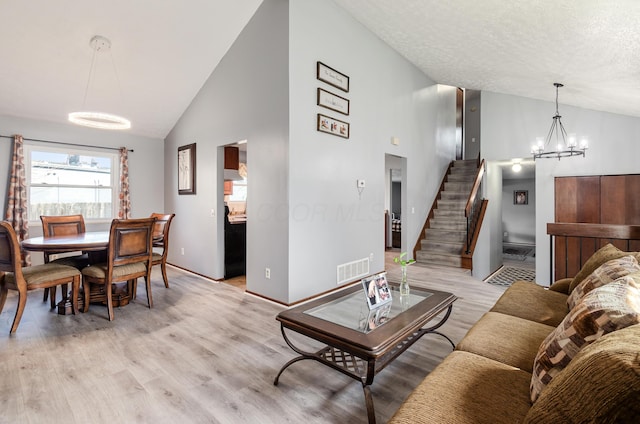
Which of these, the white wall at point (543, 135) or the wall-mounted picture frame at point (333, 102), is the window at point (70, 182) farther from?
the white wall at point (543, 135)

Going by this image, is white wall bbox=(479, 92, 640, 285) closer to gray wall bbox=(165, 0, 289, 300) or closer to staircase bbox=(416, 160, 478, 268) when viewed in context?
staircase bbox=(416, 160, 478, 268)

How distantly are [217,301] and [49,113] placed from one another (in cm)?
398

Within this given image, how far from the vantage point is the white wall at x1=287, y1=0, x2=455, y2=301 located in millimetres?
3566

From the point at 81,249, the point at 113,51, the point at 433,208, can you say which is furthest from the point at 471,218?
the point at 113,51

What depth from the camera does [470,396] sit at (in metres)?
1.18

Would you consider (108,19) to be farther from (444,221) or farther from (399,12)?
(444,221)

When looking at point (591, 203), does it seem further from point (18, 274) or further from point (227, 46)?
point (18, 274)

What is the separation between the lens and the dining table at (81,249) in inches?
116

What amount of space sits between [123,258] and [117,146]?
3.34 m

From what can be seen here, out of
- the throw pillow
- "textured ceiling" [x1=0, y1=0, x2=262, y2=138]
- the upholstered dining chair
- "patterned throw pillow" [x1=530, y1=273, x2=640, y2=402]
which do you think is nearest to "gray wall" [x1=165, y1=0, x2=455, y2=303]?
"textured ceiling" [x1=0, y1=0, x2=262, y2=138]

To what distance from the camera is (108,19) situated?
360cm

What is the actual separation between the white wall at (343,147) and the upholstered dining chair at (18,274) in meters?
2.30

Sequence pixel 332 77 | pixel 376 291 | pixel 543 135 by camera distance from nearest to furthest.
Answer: pixel 376 291, pixel 332 77, pixel 543 135

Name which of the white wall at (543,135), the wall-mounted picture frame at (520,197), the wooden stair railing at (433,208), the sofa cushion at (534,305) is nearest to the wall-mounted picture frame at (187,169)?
the wooden stair railing at (433,208)
